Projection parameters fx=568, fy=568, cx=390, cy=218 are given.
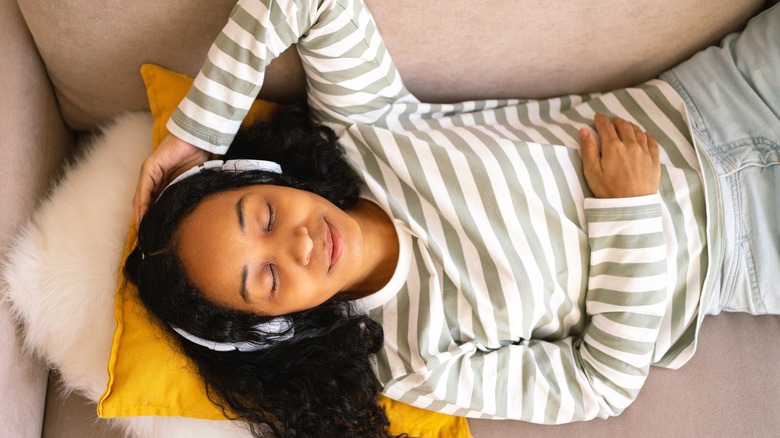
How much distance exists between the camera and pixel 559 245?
3.68 feet

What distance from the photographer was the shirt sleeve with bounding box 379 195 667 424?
1.08m

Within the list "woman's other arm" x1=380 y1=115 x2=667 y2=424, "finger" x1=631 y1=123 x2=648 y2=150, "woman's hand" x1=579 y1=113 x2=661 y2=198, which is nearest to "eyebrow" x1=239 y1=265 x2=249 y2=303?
"woman's other arm" x1=380 y1=115 x2=667 y2=424

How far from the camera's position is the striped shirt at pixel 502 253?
108cm

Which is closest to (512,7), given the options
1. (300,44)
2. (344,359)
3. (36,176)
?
(300,44)

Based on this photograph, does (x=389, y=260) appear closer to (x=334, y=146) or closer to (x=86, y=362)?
(x=334, y=146)

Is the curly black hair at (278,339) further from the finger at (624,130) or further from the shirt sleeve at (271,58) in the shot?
the finger at (624,130)

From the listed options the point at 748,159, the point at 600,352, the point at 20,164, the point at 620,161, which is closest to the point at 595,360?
the point at 600,352

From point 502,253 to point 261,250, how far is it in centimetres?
46

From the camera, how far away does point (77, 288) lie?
1.06 m

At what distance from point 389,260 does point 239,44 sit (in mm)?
510

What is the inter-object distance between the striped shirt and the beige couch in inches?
3.0

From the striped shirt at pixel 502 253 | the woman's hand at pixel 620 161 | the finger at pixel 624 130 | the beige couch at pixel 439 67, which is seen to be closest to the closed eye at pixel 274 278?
the striped shirt at pixel 502 253

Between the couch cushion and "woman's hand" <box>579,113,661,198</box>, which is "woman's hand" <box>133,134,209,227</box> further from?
"woman's hand" <box>579,113,661,198</box>

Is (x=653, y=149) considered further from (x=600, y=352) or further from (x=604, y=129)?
(x=600, y=352)
